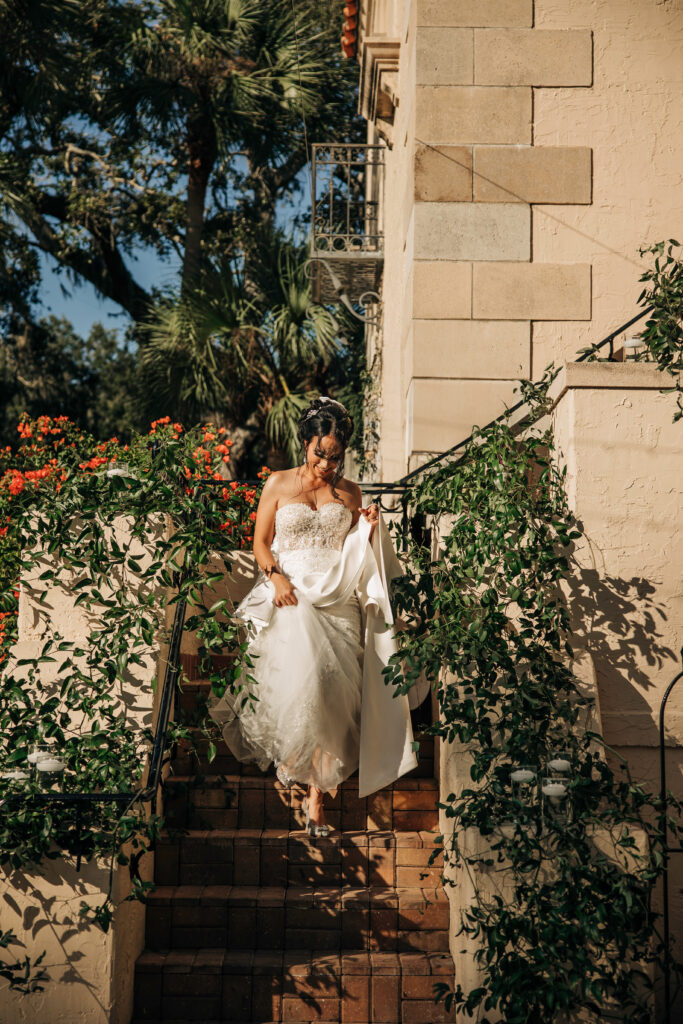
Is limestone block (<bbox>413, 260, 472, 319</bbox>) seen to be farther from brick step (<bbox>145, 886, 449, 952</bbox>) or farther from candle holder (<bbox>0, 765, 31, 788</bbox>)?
candle holder (<bbox>0, 765, 31, 788</bbox>)

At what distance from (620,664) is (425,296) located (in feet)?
10.1

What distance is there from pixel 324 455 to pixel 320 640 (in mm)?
932

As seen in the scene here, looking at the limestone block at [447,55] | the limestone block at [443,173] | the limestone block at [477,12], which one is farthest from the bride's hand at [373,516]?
the limestone block at [477,12]

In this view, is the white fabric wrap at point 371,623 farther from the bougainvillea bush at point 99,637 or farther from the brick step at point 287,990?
the brick step at point 287,990

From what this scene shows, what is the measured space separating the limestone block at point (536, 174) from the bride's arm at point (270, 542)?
273cm

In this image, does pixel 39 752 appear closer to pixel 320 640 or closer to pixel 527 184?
pixel 320 640

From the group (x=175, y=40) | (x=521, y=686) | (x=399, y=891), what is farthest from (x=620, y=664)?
(x=175, y=40)

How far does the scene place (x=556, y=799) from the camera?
3.61m

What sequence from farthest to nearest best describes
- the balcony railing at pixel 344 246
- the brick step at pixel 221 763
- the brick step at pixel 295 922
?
the balcony railing at pixel 344 246 → the brick step at pixel 221 763 → the brick step at pixel 295 922

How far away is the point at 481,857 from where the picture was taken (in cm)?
364

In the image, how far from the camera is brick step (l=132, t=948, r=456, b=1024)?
12.1ft

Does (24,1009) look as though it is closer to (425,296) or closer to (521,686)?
(521,686)

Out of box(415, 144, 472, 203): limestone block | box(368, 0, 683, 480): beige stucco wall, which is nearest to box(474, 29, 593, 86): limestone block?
box(368, 0, 683, 480): beige stucco wall

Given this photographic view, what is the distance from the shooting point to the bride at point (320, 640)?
4.25 m
